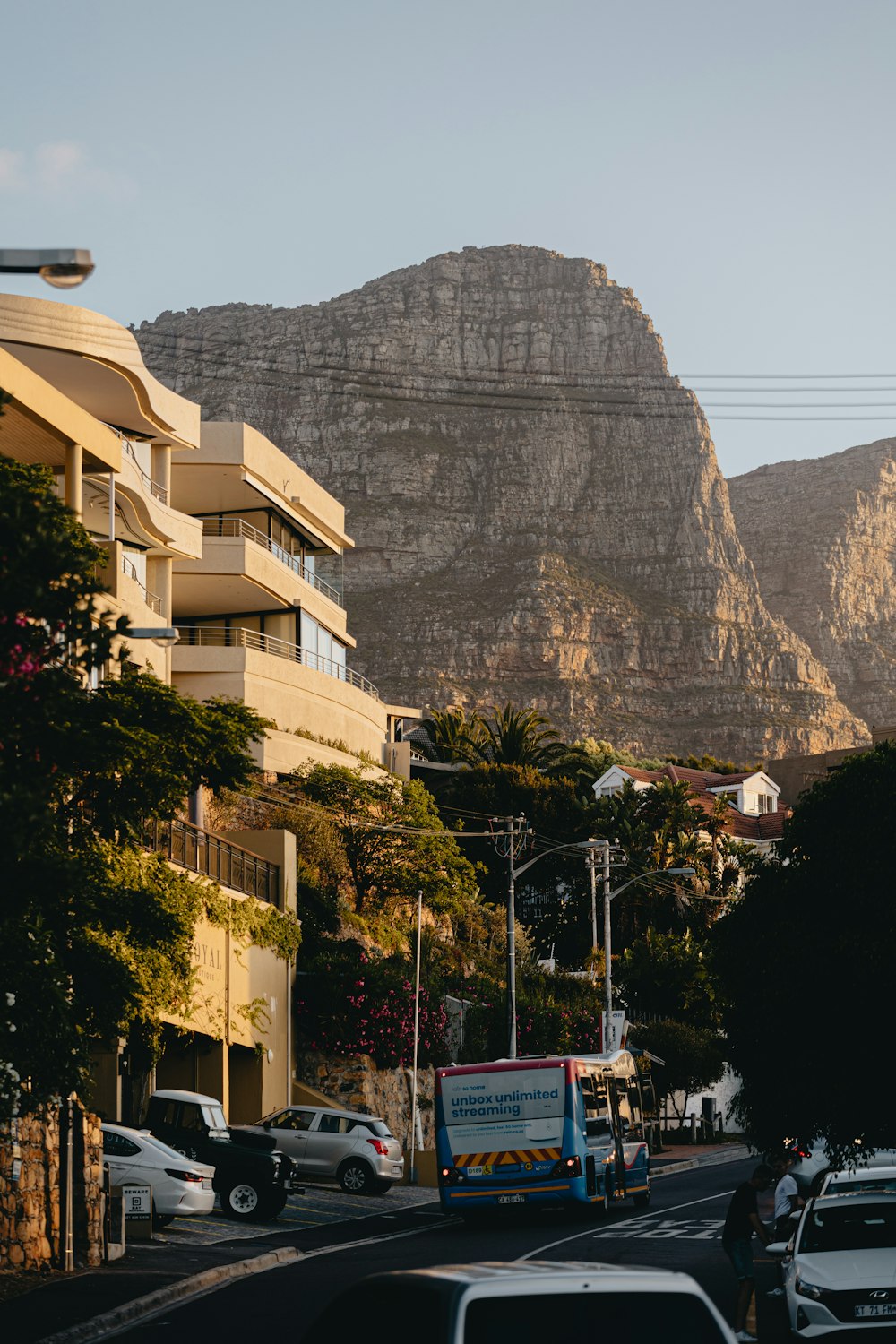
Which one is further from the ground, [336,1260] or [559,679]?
[559,679]

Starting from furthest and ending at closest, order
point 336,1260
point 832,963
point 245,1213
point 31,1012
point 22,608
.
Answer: point 245,1213 < point 336,1260 < point 832,963 < point 31,1012 < point 22,608

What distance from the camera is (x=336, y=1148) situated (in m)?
37.0

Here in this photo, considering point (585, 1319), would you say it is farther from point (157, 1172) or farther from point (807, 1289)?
point (157, 1172)

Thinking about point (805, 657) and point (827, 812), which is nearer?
point (827, 812)

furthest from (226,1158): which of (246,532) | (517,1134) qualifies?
(246,532)

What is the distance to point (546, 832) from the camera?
82250 mm

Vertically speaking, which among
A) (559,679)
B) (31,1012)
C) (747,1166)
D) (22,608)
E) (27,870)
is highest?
(559,679)

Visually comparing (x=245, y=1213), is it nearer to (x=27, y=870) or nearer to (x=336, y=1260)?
(x=336, y=1260)

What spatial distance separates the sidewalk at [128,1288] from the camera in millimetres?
16812

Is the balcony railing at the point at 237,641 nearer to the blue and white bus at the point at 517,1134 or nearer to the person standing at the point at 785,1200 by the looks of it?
the blue and white bus at the point at 517,1134

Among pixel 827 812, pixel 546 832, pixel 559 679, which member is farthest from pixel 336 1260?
pixel 559 679

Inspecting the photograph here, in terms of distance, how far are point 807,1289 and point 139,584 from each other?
28383 millimetres

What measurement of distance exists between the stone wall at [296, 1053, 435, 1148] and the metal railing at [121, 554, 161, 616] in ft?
41.2

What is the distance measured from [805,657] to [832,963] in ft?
584
